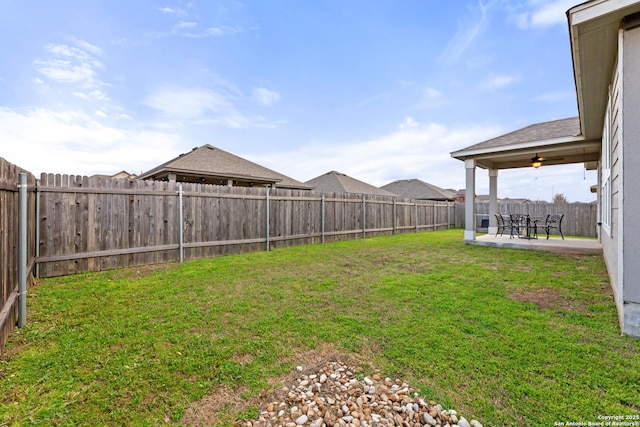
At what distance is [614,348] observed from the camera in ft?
8.10

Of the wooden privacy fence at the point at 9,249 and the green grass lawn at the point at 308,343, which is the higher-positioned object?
the wooden privacy fence at the point at 9,249

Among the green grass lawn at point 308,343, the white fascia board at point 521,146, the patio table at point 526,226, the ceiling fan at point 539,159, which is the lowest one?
the green grass lawn at point 308,343

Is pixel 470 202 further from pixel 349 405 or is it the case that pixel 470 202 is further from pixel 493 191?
pixel 349 405

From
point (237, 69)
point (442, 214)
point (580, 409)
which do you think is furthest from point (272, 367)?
point (442, 214)

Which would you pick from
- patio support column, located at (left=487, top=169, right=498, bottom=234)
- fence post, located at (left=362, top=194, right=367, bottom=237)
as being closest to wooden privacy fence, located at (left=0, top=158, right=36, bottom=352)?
fence post, located at (left=362, top=194, right=367, bottom=237)

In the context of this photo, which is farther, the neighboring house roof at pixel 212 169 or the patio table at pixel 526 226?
the neighboring house roof at pixel 212 169

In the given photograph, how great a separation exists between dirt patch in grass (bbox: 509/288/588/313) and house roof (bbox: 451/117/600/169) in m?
5.46

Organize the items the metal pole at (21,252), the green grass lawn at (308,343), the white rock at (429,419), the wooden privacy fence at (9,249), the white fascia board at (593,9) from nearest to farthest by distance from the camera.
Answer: the white rock at (429,419) → the green grass lawn at (308,343) → the wooden privacy fence at (9,249) → the white fascia board at (593,9) → the metal pole at (21,252)

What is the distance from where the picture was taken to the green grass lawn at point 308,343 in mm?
1787

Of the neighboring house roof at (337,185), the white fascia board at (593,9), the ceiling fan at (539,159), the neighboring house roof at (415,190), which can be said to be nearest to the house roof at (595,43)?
the white fascia board at (593,9)

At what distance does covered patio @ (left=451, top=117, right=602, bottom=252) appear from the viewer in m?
7.46

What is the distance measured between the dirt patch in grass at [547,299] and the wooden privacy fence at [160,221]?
6.01 metres

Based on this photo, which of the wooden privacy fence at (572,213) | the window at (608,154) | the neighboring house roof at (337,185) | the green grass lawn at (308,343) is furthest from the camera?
the neighboring house roof at (337,185)

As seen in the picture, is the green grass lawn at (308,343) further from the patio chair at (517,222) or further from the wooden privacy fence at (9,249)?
the patio chair at (517,222)
